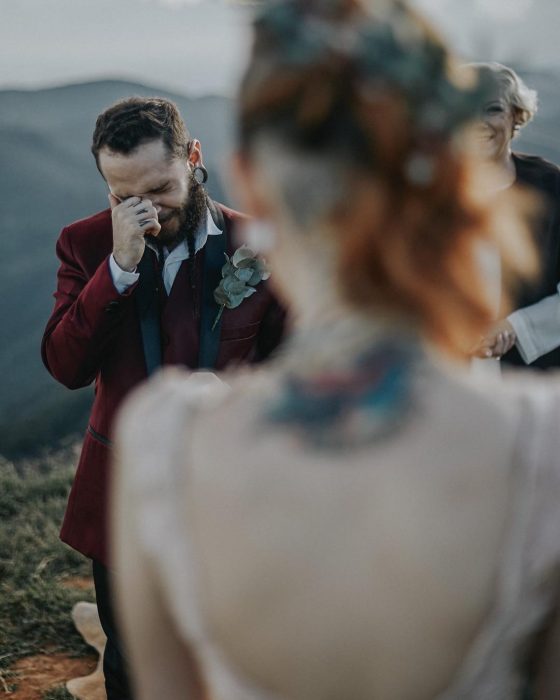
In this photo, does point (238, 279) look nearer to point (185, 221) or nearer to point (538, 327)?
point (185, 221)

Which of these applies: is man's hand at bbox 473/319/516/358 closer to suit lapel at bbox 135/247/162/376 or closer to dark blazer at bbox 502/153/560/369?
dark blazer at bbox 502/153/560/369

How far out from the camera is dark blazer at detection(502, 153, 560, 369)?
312 cm

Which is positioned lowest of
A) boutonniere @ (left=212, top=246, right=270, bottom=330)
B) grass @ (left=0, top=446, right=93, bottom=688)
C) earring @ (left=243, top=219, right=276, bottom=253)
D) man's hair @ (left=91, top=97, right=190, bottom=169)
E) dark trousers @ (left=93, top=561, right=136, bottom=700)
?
grass @ (left=0, top=446, right=93, bottom=688)

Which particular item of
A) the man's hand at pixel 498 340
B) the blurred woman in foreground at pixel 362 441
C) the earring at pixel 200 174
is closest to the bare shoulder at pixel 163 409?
the blurred woman in foreground at pixel 362 441

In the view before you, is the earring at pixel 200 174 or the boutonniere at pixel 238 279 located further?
the earring at pixel 200 174

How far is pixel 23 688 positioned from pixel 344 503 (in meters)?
3.44

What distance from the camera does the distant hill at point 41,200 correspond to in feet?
26.3

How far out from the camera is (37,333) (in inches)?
337

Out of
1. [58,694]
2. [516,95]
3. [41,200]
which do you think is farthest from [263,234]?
[41,200]

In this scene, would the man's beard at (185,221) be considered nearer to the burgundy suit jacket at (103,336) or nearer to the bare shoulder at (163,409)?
the burgundy suit jacket at (103,336)

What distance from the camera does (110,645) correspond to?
128 inches

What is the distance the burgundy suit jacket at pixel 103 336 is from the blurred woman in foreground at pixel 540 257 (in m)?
0.86

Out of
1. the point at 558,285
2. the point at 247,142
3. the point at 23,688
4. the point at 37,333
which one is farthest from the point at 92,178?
the point at 247,142

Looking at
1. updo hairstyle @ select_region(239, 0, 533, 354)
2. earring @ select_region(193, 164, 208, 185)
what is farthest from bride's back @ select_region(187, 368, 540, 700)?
earring @ select_region(193, 164, 208, 185)
